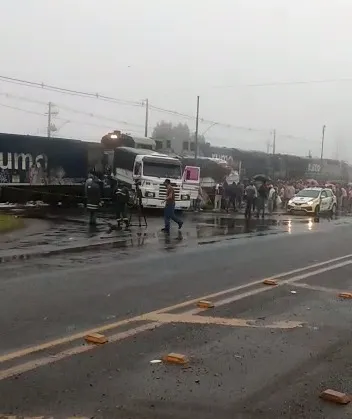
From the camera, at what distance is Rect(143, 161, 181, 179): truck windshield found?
25906 millimetres

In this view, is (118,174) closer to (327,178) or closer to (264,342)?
(264,342)

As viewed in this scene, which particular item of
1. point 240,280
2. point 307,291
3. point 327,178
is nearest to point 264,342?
point 307,291

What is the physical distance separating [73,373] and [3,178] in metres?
22.2

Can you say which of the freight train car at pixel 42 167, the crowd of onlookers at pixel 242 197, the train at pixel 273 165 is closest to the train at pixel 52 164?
the freight train car at pixel 42 167

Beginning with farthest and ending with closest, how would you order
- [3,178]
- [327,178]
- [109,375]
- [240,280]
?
1. [327,178]
2. [3,178]
3. [240,280]
4. [109,375]

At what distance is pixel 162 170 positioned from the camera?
2630 centimetres

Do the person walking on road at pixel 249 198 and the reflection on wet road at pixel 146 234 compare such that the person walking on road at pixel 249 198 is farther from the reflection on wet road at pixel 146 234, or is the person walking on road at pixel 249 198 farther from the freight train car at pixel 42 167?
the freight train car at pixel 42 167

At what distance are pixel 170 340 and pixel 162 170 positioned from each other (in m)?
20.7

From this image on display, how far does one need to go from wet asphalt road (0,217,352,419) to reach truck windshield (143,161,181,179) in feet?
49.1

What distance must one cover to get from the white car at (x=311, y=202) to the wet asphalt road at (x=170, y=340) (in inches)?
767

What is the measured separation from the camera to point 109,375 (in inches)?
187

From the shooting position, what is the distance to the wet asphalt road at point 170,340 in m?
4.23

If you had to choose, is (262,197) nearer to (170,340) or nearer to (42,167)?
(42,167)

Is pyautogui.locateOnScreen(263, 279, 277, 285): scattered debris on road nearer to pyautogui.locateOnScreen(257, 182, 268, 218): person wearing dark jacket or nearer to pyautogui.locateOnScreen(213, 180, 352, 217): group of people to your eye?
pyautogui.locateOnScreen(213, 180, 352, 217): group of people
